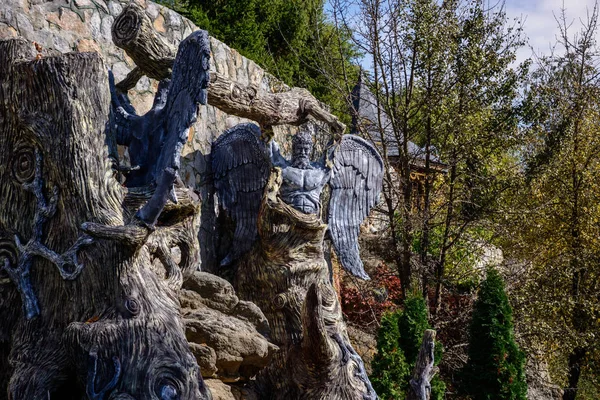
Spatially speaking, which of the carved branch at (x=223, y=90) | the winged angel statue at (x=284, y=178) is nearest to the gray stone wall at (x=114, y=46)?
the winged angel statue at (x=284, y=178)

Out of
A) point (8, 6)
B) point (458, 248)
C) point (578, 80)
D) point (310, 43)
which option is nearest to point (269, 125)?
point (8, 6)

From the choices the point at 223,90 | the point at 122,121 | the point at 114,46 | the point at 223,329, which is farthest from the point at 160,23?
the point at 223,329

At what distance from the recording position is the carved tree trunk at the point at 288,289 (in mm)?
4648

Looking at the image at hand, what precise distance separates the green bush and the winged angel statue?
0.95 metres

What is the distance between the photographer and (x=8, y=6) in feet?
15.5

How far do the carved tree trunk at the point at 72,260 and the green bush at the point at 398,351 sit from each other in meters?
3.93

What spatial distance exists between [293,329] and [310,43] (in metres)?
8.39

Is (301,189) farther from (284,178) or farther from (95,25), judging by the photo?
(95,25)

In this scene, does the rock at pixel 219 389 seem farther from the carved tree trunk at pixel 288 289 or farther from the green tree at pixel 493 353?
the green tree at pixel 493 353

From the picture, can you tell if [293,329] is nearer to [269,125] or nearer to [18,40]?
[269,125]

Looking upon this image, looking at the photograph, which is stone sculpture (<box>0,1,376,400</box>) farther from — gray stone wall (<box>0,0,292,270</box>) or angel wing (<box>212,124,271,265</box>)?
angel wing (<box>212,124,271,265</box>)

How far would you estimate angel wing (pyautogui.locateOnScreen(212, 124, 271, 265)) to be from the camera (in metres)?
5.90

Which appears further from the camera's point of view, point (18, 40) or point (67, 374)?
point (18, 40)

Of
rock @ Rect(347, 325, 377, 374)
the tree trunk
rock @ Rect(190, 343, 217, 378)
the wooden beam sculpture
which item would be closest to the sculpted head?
the wooden beam sculpture
